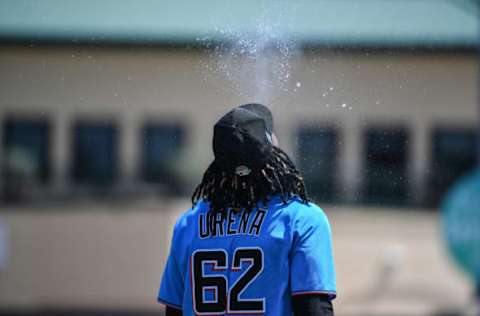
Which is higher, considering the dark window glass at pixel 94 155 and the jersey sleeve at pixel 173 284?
the dark window glass at pixel 94 155

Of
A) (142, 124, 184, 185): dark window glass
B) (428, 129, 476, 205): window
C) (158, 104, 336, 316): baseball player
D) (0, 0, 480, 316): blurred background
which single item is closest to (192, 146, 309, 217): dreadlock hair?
(158, 104, 336, 316): baseball player

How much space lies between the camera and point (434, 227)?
1625 centimetres

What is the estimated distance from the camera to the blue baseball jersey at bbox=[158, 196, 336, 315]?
9.77 feet

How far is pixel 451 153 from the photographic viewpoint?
17.4 m

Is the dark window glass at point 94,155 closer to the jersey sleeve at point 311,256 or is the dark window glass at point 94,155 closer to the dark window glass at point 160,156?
the dark window glass at point 160,156

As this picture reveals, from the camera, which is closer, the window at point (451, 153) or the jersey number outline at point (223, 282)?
the jersey number outline at point (223, 282)

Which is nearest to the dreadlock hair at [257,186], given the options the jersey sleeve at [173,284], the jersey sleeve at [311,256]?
the jersey sleeve at [311,256]

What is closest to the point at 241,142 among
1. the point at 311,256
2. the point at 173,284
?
the point at 311,256

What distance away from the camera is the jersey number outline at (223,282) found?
3.02m

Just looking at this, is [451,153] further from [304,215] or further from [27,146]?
[304,215]

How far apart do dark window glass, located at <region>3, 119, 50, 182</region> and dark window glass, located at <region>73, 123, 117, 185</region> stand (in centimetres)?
55

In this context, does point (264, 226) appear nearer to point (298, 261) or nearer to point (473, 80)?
point (298, 261)

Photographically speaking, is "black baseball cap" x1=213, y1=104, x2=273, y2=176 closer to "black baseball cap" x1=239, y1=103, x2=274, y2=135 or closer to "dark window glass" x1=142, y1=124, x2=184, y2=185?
"black baseball cap" x1=239, y1=103, x2=274, y2=135

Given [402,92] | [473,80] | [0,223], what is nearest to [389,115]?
[473,80]
